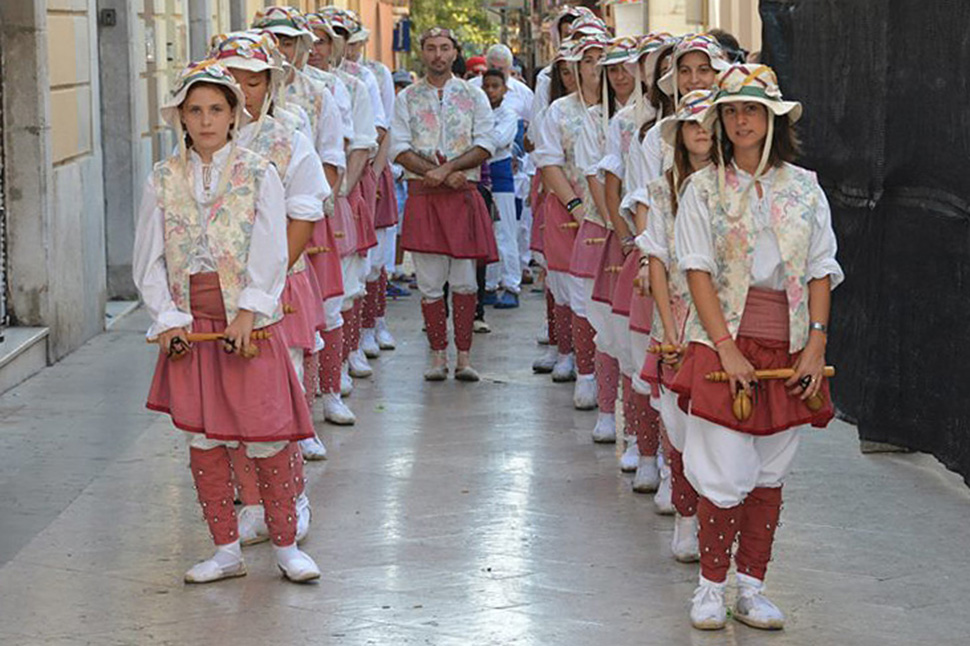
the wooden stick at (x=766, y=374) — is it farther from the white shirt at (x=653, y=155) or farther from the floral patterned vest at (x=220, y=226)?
the white shirt at (x=653, y=155)

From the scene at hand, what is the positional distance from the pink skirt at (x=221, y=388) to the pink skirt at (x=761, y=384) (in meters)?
1.49

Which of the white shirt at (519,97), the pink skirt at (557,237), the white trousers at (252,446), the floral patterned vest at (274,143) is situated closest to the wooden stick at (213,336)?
the white trousers at (252,446)

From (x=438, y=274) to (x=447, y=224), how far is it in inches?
13.3

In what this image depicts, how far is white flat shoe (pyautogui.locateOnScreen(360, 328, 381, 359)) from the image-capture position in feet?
44.2

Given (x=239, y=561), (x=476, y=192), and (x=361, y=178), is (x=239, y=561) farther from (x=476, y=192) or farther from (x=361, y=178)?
(x=476, y=192)

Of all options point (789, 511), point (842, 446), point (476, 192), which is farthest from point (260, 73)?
point (476, 192)

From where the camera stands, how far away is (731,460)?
21.5 feet

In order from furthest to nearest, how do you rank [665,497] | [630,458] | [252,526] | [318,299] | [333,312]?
[333,312] → [318,299] → [630,458] → [665,497] → [252,526]

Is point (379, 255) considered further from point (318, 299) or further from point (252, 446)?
point (252, 446)

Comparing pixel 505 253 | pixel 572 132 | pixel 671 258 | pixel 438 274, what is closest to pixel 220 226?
pixel 671 258

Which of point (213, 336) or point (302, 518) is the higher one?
point (213, 336)

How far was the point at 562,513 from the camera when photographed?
865cm

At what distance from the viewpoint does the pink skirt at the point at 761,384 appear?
6512mm

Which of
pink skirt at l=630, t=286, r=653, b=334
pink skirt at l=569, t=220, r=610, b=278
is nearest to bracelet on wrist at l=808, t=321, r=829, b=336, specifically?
pink skirt at l=630, t=286, r=653, b=334
